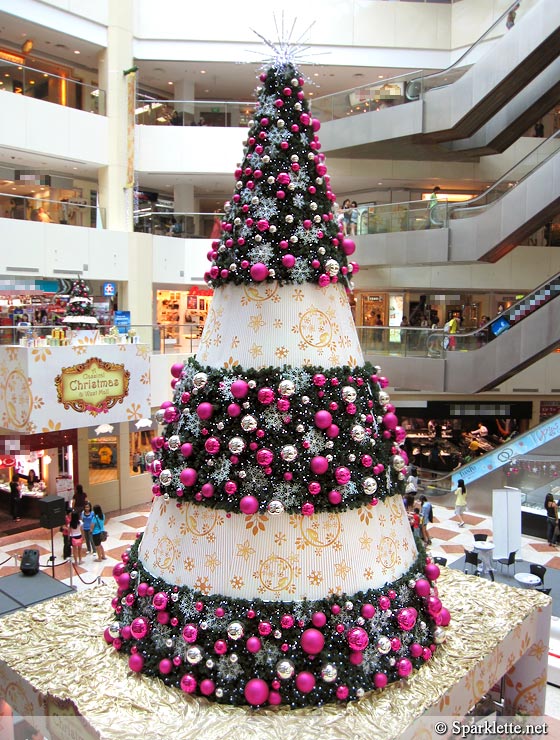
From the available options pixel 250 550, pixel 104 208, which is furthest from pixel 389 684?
pixel 104 208

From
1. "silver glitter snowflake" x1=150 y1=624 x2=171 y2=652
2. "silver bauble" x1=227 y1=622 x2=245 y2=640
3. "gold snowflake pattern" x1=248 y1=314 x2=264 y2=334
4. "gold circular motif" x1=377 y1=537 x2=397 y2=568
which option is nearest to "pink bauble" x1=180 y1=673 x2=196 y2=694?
"silver glitter snowflake" x1=150 y1=624 x2=171 y2=652

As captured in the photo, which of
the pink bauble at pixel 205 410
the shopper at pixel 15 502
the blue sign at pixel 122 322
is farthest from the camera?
the shopper at pixel 15 502

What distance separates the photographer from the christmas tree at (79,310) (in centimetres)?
1379

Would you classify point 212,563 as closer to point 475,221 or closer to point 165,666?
point 165,666

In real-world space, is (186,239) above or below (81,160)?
below

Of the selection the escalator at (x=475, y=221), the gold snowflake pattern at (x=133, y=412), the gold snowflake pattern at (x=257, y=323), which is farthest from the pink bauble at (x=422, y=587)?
the escalator at (x=475, y=221)

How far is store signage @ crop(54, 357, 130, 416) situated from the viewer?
1301cm

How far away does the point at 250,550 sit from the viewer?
3.76 meters

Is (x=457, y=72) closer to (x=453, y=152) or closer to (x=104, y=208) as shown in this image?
(x=453, y=152)

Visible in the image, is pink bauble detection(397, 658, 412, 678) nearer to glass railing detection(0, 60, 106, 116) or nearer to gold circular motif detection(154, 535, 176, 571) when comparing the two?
gold circular motif detection(154, 535, 176, 571)

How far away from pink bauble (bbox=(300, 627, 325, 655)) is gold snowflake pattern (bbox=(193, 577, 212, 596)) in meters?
0.63

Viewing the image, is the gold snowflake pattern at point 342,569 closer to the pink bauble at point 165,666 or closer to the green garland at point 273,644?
the green garland at point 273,644

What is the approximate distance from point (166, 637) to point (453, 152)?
20183 mm

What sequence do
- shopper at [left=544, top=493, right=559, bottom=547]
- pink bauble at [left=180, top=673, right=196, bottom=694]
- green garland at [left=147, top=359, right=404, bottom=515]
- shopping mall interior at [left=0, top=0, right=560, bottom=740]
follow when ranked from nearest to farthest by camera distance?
pink bauble at [left=180, top=673, right=196, bottom=694] < green garland at [left=147, top=359, right=404, bottom=515] < shopper at [left=544, top=493, right=559, bottom=547] < shopping mall interior at [left=0, top=0, right=560, bottom=740]
